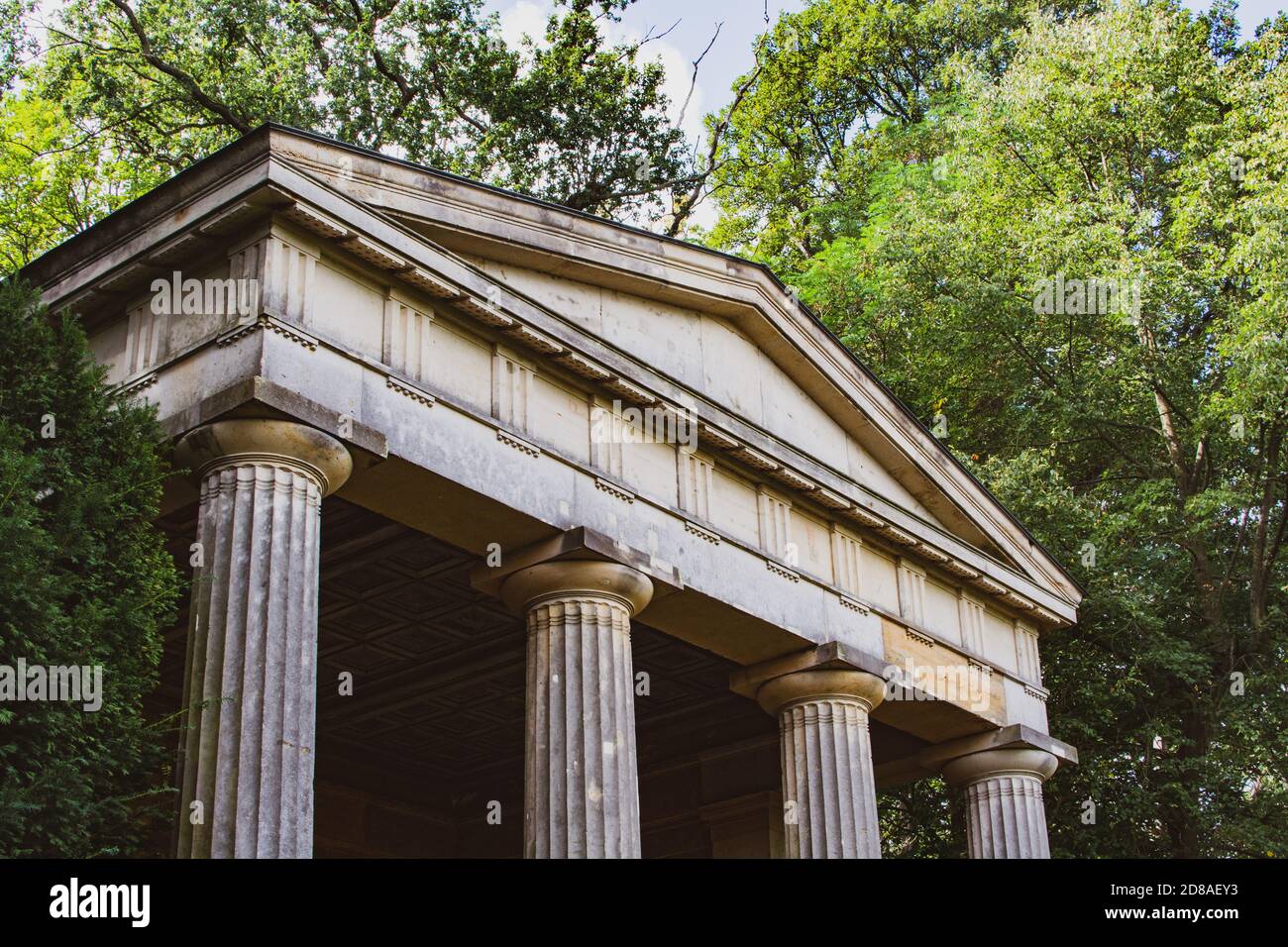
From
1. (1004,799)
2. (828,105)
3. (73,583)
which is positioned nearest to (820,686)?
(1004,799)

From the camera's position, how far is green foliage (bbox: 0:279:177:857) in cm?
1171

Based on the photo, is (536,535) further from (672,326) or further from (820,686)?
(820,686)

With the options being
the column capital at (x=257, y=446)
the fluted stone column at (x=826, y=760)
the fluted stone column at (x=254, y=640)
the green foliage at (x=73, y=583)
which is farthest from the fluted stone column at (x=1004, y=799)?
the green foliage at (x=73, y=583)

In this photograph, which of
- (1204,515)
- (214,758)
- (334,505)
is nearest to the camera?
(214,758)

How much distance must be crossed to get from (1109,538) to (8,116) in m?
29.1

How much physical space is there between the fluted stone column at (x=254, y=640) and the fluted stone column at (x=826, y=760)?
844 cm

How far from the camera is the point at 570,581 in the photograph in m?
17.7

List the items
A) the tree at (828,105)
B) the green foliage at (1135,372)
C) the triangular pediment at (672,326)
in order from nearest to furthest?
1. the triangular pediment at (672,326)
2. the green foliage at (1135,372)
3. the tree at (828,105)

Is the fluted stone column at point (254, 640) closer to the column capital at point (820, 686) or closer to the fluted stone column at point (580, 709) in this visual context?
the fluted stone column at point (580, 709)

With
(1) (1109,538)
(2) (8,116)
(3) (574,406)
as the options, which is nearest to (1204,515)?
(1) (1109,538)

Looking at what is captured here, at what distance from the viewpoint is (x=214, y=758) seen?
1344cm

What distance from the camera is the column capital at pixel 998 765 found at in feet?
79.0

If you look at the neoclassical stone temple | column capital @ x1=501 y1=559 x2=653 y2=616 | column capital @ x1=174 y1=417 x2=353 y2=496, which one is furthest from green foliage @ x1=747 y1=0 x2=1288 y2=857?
column capital @ x1=174 y1=417 x2=353 y2=496
